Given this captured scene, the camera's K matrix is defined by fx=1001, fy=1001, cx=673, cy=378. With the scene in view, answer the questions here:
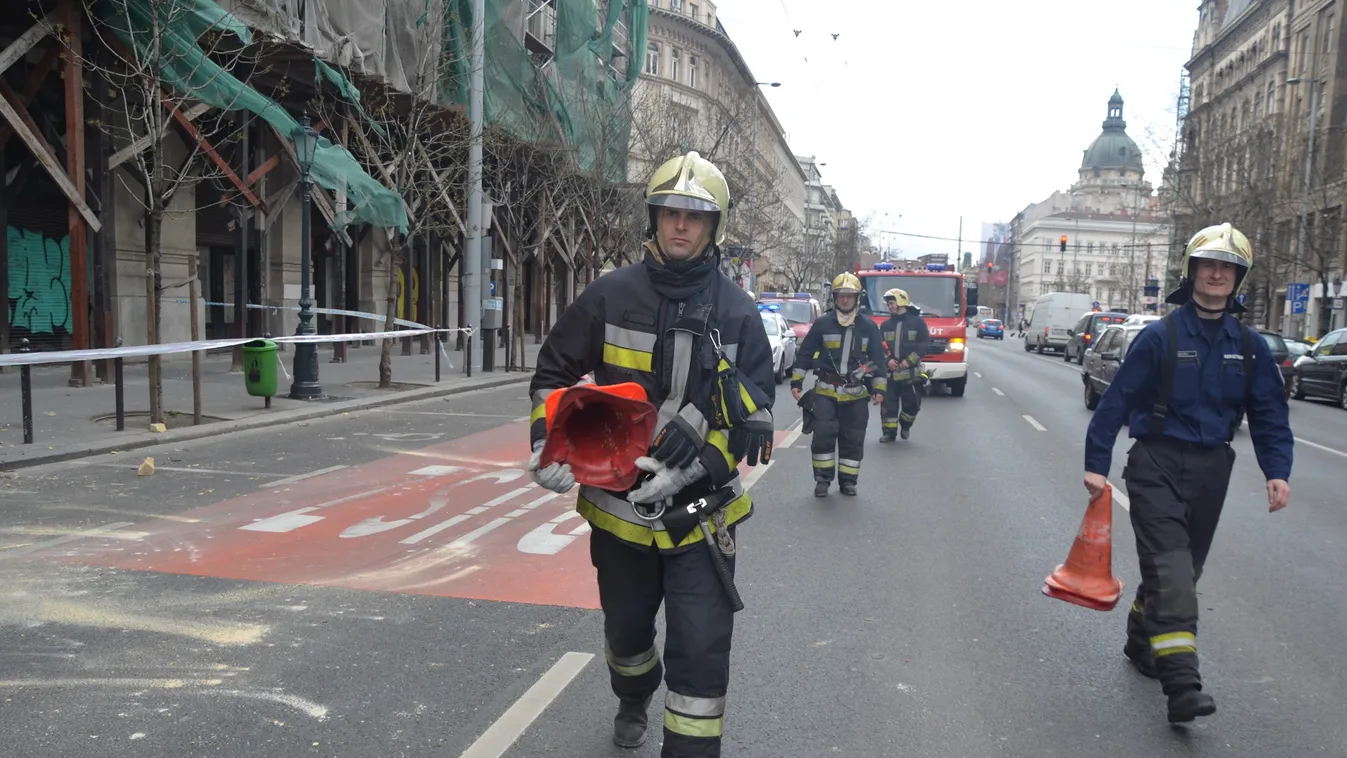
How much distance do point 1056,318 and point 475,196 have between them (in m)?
33.4

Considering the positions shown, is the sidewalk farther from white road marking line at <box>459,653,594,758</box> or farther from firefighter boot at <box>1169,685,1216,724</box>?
firefighter boot at <box>1169,685,1216,724</box>

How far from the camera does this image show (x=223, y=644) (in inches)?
176

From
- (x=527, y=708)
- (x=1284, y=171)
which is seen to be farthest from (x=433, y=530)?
(x=1284, y=171)

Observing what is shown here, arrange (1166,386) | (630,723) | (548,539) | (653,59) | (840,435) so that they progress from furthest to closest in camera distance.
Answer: (653,59), (840,435), (548,539), (1166,386), (630,723)

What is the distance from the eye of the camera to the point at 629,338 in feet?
10.2

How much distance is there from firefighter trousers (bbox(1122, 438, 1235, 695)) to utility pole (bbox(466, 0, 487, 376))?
15.7 meters

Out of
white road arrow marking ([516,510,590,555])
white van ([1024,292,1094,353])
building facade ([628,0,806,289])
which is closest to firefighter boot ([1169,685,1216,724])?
white road arrow marking ([516,510,590,555])

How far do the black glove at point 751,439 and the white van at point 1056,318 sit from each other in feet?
144

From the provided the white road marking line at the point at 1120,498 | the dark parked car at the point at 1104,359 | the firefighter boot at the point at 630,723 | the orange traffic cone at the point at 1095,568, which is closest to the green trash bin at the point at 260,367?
the white road marking line at the point at 1120,498

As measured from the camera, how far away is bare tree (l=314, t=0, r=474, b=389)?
1653cm

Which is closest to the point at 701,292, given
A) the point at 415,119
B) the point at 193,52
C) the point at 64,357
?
the point at 64,357

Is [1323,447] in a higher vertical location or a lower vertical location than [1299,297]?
lower

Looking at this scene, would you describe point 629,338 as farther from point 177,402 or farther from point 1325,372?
point 1325,372

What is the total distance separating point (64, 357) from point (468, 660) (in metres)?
7.14
